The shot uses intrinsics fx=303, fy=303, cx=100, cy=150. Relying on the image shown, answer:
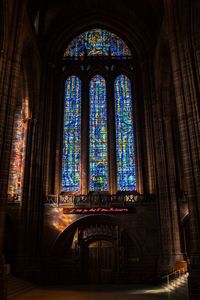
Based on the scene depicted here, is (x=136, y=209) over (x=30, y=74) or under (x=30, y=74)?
under

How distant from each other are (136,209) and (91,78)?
33.8 feet

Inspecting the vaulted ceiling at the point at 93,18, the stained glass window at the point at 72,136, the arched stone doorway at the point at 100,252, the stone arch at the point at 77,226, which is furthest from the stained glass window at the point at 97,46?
the arched stone doorway at the point at 100,252

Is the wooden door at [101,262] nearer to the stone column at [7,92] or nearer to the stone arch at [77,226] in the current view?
the stone arch at [77,226]

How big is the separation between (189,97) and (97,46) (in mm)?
13422

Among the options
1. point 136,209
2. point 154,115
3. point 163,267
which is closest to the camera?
point 163,267

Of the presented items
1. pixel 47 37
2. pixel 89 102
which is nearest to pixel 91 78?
pixel 89 102

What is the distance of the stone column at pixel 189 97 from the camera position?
35.2 ft

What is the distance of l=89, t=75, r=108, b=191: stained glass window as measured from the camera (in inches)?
779

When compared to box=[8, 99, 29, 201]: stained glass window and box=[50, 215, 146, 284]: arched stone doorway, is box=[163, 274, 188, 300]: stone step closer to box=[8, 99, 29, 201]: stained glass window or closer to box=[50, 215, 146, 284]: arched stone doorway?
box=[50, 215, 146, 284]: arched stone doorway

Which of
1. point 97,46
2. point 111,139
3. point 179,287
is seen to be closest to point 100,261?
point 179,287

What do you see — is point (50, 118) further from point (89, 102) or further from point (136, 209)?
point (136, 209)

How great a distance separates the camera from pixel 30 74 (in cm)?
1903

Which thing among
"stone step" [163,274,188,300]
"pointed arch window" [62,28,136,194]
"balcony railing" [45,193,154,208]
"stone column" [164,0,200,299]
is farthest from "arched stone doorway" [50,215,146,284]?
"stone column" [164,0,200,299]

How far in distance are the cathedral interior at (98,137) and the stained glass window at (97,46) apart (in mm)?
78
